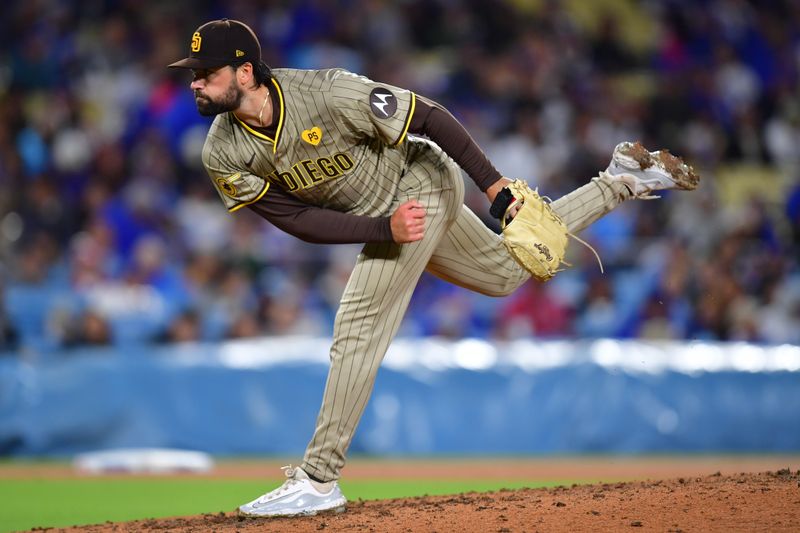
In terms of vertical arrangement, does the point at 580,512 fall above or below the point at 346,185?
below

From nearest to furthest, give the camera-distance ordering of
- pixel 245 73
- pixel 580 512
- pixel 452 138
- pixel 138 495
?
1. pixel 580 512
2. pixel 245 73
3. pixel 452 138
4. pixel 138 495

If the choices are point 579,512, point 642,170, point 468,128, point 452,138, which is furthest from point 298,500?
point 468,128

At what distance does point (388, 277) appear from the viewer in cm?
480

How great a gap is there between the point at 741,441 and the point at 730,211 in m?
2.60

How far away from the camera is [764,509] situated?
4.29 m

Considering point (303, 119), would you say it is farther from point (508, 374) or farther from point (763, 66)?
point (763, 66)

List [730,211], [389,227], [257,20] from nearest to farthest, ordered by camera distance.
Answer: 1. [389,227]
2. [730,211]
3. [257,20]

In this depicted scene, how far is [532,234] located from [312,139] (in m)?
1.05

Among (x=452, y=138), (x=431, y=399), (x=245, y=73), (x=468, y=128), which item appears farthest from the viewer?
(x=468, y=128)

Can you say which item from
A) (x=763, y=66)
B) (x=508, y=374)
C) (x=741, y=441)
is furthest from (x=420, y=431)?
(x=763, y=66)

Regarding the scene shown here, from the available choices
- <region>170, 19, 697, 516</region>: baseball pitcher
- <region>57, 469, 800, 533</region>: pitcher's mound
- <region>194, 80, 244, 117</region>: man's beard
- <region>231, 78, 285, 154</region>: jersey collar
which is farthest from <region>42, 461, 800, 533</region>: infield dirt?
<region>194, 80, 244, 117</region>: man's beard

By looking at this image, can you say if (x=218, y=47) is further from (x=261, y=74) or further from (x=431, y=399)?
(x=431, y=399)

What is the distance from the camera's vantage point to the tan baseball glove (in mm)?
4715

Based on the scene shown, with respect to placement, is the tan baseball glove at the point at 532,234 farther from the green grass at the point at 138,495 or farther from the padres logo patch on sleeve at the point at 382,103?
the green grass at the point at 138,495
